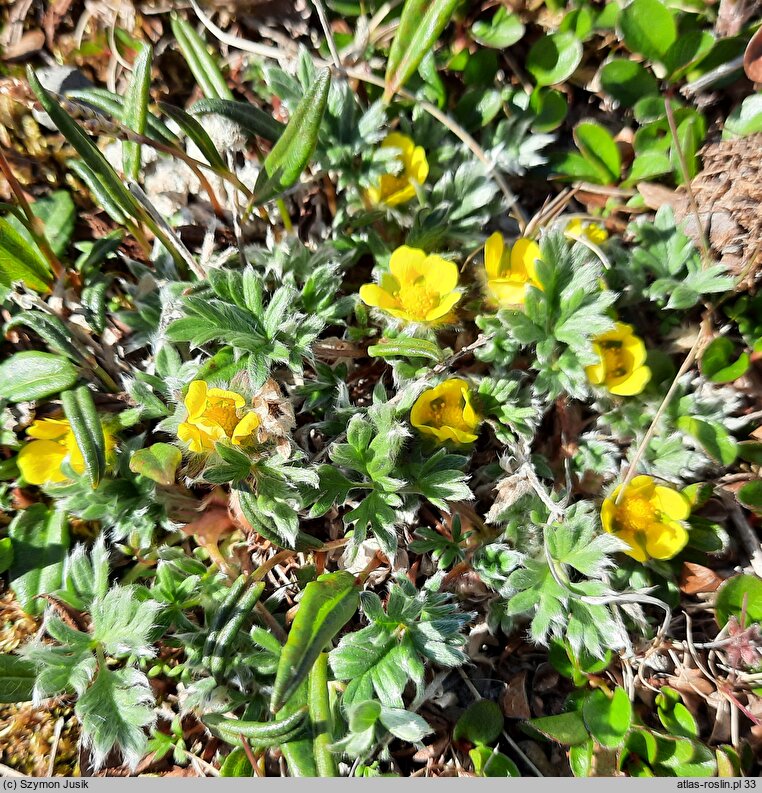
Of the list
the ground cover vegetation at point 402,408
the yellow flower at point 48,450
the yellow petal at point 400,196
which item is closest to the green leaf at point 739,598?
the ground cover vegetation at point 402,408

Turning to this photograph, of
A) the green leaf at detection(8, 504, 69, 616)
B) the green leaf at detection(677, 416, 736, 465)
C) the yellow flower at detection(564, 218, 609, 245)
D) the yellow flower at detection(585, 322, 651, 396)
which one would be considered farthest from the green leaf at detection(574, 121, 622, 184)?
A: the green leaf at detection(8, 504, 69, 616)

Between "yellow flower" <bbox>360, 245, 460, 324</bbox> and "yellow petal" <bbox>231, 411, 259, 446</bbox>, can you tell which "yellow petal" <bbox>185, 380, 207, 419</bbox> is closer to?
"yellow petal" <bbox>231, 411, 259, 446</bbox>

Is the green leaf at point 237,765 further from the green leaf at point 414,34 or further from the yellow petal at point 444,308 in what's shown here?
the green leaf at point 414,34

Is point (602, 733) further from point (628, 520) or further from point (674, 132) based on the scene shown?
point (674, 132)

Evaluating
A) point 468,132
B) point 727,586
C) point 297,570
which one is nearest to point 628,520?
point 727,586

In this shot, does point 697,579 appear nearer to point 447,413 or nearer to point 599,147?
point 447,413

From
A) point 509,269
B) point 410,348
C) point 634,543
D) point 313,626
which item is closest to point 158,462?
point 313,626
